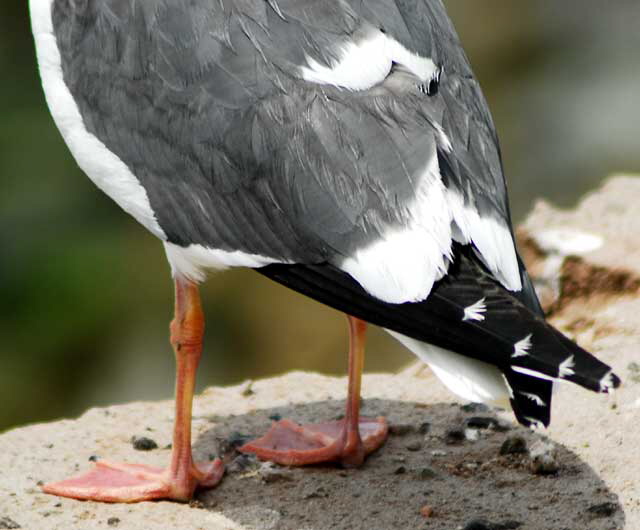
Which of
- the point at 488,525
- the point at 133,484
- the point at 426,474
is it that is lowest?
the point at 488,525

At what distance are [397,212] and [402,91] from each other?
1.60ft

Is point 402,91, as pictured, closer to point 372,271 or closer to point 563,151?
point 372,271

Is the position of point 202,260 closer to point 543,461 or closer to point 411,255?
point 411,255

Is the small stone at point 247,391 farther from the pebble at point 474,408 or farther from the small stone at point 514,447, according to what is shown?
the small stone at point 514,447

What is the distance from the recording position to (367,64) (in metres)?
3.96

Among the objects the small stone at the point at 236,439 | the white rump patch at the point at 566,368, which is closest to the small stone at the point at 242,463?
the small stone at the point at 236,439

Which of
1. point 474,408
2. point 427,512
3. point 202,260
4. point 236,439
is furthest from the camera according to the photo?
point 474,408

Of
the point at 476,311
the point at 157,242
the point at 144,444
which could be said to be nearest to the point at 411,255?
the point at 476,311

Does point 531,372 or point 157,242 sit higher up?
point 157,242

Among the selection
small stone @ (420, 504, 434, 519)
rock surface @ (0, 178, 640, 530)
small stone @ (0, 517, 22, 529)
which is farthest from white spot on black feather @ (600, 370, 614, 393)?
small stone @ (0, 517, 22, 529)

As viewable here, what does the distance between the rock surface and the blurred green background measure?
4260 mm

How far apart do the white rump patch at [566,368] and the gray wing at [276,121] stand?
0.41 meters

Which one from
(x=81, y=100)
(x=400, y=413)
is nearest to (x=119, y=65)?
(x=81, y=100)

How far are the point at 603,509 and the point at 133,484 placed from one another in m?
1.69
